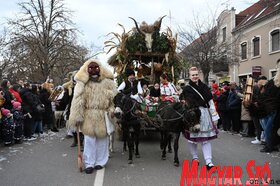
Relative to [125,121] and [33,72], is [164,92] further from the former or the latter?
[33,72]

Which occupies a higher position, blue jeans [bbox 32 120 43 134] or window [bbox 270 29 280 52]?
window [bbox 270 29 280 52]

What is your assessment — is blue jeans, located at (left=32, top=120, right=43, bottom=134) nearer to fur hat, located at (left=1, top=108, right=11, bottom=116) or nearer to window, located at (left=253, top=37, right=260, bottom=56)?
fur hat, located at (left=1, top=108, right=11, bottom=116)

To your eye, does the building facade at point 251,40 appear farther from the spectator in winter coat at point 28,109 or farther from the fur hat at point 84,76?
the fur hat at point 84,76

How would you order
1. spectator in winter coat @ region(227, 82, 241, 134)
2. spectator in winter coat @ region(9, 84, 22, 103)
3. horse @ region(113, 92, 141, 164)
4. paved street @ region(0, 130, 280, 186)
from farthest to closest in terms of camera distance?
spectator in winter coat @ region(227, 82, 241, 134) < spectator in winter coat @ region(9, 84, 22, 103) < horse @ region(113, 92, 141, 164) < paved street @ region(0, 130, 280, 186)

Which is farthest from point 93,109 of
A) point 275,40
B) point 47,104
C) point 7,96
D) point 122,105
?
point 275,40

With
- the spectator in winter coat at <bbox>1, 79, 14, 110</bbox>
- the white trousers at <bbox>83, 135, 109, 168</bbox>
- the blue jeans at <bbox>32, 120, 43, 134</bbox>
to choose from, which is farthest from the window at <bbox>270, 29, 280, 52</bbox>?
the white trousers at <bbox>83, 135, 109, 168</bbox>

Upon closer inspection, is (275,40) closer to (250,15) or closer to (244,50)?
(244,50)

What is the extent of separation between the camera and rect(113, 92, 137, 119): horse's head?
655 centimetres

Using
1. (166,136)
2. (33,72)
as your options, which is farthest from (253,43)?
(166,136)

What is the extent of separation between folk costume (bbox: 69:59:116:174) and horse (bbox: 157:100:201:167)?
1196 millimetres

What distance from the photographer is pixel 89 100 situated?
6613 millimetres

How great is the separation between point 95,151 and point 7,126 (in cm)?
387

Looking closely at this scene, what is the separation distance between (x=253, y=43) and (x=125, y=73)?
72.6ft

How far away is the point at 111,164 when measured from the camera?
23.0ft
